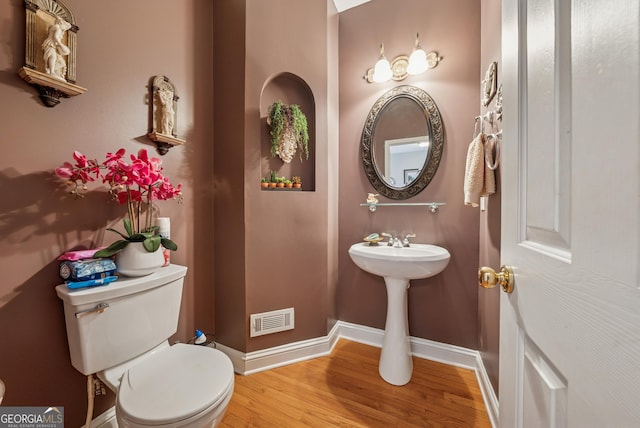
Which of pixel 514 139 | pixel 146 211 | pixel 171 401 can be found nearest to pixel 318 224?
pixel 146 211

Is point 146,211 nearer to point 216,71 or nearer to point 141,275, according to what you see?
point 141,275

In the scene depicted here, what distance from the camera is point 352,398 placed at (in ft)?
4.65

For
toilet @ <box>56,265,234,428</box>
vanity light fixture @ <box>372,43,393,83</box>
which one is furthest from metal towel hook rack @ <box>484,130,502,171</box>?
toilet @ <box>56,265,234,428</box>

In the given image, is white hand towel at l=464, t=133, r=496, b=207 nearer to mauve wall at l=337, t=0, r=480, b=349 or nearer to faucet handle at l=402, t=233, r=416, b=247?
mauve wall at l=337, t=0, r=480, b=349

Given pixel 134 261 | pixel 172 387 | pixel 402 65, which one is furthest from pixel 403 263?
pixel 402 65

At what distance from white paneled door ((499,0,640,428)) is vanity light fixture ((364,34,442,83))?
1.29 m

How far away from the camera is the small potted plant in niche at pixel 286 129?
5.55 ft

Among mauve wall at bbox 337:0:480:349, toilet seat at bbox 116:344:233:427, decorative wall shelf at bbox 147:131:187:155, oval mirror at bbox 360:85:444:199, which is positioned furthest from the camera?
oval mirror at bbox 360:85:444:199

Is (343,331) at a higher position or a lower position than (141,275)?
lower

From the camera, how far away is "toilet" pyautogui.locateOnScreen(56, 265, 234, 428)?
2.74 ft

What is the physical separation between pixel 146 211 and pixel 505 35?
66.3 inches

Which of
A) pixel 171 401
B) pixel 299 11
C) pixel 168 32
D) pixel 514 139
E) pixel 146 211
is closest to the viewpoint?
pixel 514 139

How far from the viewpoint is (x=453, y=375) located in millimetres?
1612

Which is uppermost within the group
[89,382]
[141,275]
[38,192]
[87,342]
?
[38,192]
